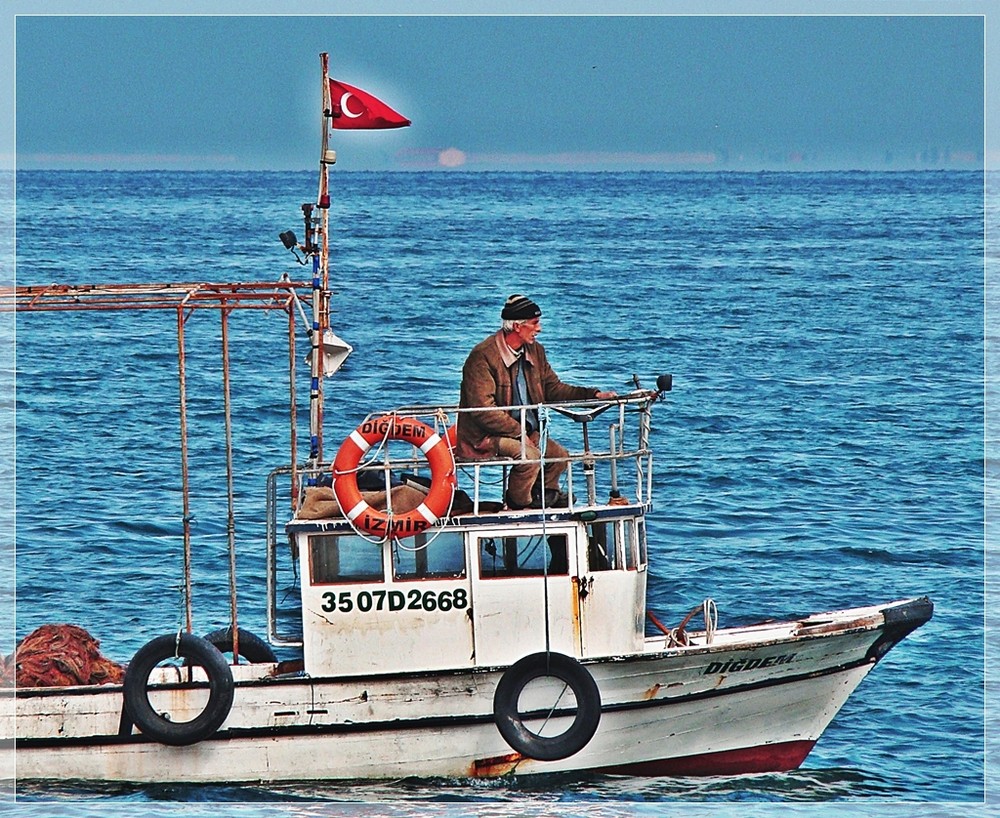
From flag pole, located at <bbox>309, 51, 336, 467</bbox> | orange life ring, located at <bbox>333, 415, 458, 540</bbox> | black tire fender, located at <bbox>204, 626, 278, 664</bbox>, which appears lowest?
black tire fender, located at <bbox>204, 626, 278, 664</bbox>

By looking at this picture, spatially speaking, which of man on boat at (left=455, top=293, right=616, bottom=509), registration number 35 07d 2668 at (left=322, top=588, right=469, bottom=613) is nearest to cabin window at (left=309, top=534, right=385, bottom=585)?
registration number 35 07d 2668 at (left=322, top=588, right=469, bottom=613)

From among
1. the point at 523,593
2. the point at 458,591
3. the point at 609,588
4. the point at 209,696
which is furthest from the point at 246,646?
the point at 609,588

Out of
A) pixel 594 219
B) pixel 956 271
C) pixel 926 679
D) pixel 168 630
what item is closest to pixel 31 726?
pixel 168 630

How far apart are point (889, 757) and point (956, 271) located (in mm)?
60345

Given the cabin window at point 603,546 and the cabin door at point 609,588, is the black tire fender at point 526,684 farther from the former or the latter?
the cabin window at point 603,546

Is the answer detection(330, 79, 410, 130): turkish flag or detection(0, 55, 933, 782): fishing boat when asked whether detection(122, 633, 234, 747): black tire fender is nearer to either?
detection(0, 55, 933, 782): fishing boat

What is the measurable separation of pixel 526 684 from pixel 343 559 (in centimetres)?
205

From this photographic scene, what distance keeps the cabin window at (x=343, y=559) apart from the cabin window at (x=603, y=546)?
6.47 ft

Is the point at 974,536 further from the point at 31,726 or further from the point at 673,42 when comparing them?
the point at 673,42

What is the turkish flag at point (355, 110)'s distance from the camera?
17.7 meters

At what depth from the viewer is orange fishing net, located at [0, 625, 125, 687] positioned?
17.8 m

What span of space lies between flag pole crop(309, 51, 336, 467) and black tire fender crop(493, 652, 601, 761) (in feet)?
9.90

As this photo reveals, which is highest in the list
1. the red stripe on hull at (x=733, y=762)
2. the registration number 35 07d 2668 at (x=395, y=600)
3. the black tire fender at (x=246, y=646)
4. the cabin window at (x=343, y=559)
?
the cabin window at (x=343, y=559)

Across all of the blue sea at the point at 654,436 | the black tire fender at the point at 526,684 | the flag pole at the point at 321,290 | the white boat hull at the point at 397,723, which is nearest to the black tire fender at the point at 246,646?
the white boat hull at the point at 397,723
